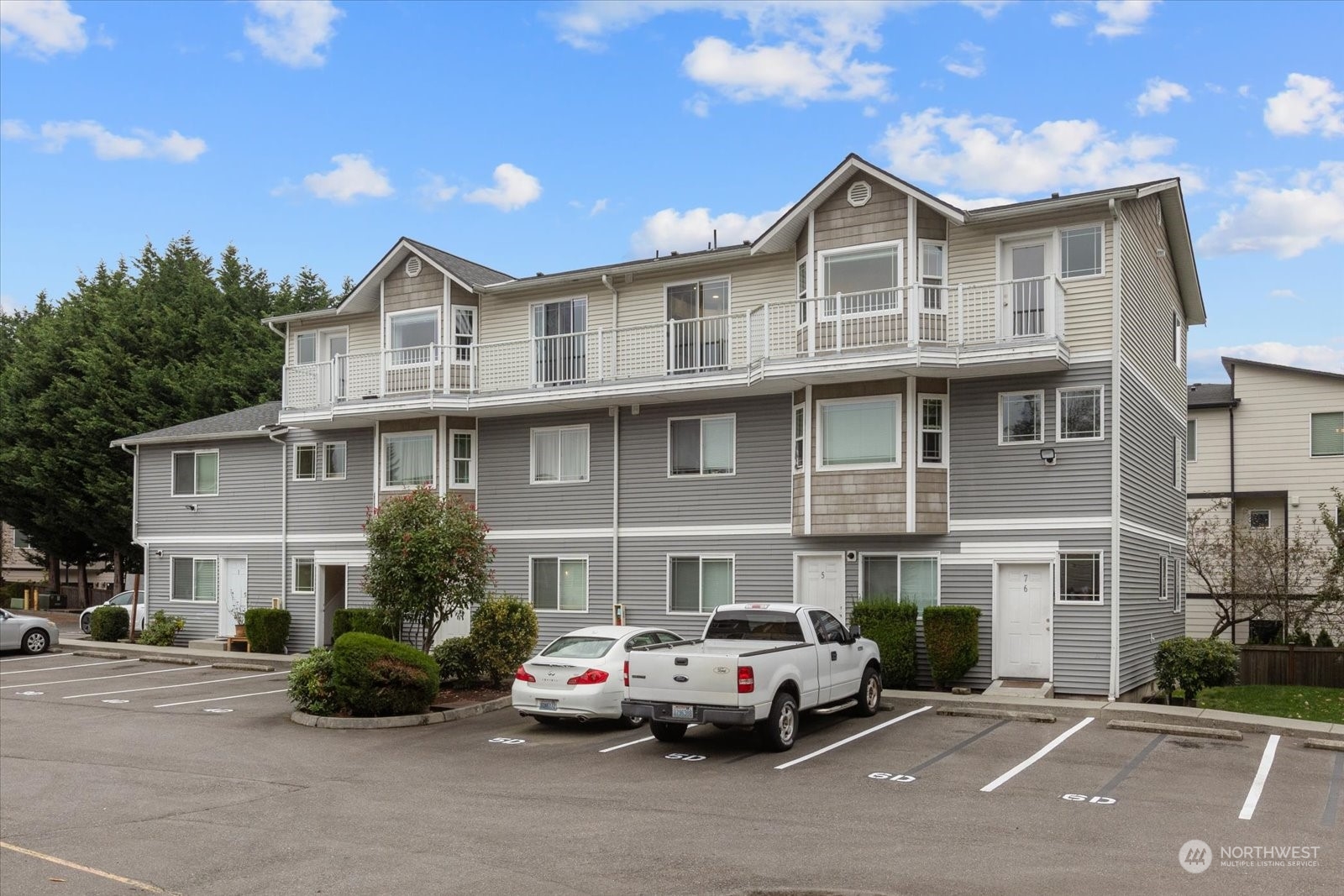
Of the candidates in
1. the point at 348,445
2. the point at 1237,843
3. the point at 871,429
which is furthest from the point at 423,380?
the point at 1237,843

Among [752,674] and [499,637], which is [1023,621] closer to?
[752,674]

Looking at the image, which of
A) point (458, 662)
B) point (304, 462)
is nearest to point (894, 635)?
point (458, 662)

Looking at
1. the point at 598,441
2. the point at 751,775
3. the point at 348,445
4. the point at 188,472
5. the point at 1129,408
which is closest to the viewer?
the point at 751,775

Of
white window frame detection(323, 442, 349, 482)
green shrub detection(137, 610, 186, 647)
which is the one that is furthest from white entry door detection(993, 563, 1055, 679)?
green shrub detection(137, 610, 186, 647)

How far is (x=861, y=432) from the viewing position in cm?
2203

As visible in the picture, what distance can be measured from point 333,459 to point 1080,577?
18.3 m

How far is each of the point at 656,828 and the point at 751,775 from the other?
9.26 feet

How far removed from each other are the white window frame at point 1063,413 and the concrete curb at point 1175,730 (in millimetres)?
5218

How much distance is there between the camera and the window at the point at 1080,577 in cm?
2041

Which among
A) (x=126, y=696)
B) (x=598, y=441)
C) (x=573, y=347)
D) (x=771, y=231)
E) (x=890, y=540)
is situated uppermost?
(x=771, y=231)

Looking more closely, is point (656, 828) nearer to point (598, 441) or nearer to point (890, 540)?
point (890, 540)

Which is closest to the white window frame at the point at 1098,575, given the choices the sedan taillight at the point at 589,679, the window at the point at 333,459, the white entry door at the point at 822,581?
the white entry door at the point at 822,581

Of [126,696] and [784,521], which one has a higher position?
[784,521]

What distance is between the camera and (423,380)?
27172 millimetres
